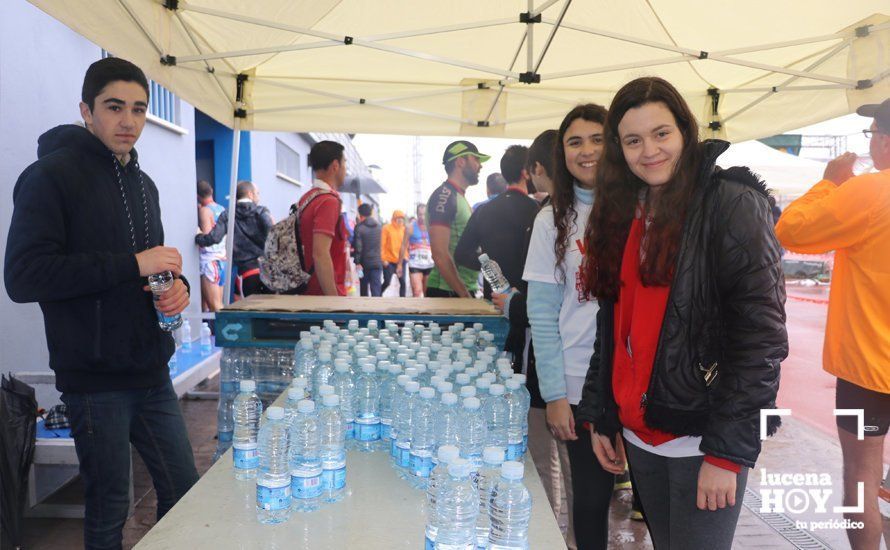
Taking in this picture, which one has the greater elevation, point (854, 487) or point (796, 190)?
point (796, 190)

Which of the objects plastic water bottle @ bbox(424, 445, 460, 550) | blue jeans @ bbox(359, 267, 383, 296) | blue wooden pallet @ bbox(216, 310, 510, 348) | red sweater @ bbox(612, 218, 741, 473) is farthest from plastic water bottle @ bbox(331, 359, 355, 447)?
blue jeans @ bbox(359, 267, 383, 296)

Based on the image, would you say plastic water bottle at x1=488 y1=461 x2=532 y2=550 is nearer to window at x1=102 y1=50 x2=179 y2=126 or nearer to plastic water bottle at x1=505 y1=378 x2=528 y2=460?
plastic water bottle at x1=505 y1=378 x2=528 y2=460

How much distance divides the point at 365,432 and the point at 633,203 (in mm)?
1119

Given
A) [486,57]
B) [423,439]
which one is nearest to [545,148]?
[423,439]

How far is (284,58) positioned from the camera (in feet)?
16.3

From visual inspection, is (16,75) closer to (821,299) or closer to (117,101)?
(117,101)

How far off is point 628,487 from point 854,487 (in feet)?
5.04

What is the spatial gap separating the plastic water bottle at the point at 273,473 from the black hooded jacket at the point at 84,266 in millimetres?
867

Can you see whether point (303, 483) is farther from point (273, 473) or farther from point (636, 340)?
point (636, 340)


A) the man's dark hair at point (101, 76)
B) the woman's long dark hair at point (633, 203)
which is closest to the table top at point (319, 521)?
the woman's long dark hair at point (633, 203)

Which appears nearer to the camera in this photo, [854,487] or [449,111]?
[854,487]

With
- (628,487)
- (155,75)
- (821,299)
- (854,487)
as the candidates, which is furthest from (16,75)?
(821,299)

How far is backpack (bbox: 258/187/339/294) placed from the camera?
4.17 m

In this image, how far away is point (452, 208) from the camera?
4.52 m
